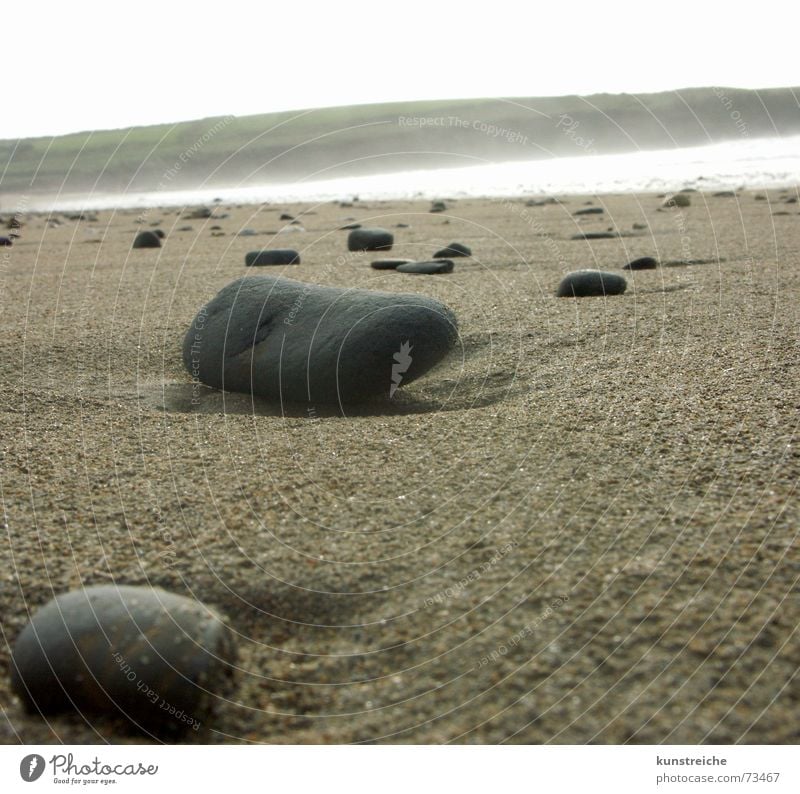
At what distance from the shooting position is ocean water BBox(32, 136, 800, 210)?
1922 centimetres

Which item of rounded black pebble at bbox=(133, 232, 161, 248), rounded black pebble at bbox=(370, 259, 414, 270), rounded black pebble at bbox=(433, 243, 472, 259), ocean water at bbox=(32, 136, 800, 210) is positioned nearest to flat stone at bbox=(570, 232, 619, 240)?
rounded black pebble at bbox=(433, 243, 472, 259)

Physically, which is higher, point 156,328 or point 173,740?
point 156,328

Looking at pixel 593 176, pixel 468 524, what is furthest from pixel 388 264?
pixel 593 176

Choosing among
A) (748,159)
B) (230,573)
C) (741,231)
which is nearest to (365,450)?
(230,573)

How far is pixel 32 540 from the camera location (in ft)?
8.84

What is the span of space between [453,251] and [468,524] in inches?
248

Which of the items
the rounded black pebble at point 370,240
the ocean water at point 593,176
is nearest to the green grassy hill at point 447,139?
the ocean water at point 593,176

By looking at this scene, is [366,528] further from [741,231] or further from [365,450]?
[741,231]

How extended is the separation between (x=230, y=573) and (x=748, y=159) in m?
24.7

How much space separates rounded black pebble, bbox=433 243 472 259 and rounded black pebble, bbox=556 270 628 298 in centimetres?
258

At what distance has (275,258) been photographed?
8.64 meters

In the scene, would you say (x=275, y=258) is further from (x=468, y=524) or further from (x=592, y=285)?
(x=468, y=524)

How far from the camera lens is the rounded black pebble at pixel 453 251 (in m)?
8.56
